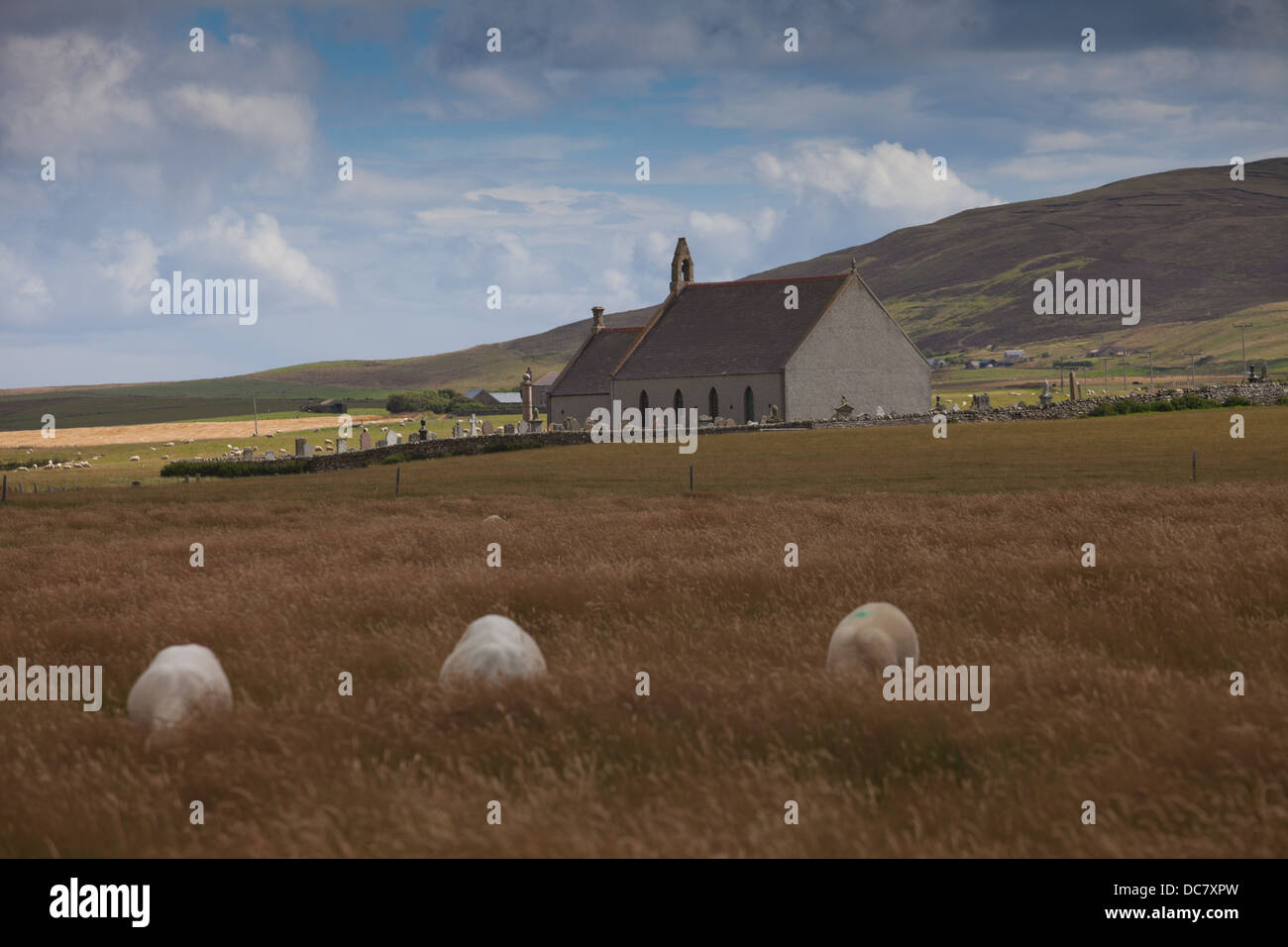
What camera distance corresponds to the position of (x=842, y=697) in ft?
26.2

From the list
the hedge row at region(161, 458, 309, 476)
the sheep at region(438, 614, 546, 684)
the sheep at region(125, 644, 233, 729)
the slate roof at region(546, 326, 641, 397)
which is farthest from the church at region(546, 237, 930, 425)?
the sheep at region(125, 644, 233, 729)

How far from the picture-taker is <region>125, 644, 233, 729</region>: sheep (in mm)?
8242

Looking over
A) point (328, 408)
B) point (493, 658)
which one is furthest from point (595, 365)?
point (328, 408)

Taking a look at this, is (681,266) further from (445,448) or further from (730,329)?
(445,448)

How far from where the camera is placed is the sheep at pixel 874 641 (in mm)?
9328

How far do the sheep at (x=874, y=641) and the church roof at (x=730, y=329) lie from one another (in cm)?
6411

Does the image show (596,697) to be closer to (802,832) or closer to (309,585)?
(802,832)

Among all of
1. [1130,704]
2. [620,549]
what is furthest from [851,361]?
[1130,704]

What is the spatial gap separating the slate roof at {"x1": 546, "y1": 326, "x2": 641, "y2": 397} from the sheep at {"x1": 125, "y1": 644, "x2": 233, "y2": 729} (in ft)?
248

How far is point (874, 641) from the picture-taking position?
30.7ft

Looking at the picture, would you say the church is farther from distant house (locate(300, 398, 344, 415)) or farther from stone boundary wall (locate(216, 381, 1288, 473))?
distant house (locate(300, 398, 344, 415))

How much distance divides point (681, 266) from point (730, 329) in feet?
39.9

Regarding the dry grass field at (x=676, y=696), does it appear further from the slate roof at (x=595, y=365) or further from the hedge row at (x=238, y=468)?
the slate roof at (x=595, y=365)

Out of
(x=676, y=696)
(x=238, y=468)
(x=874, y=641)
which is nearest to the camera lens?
(x=676, y=696)
